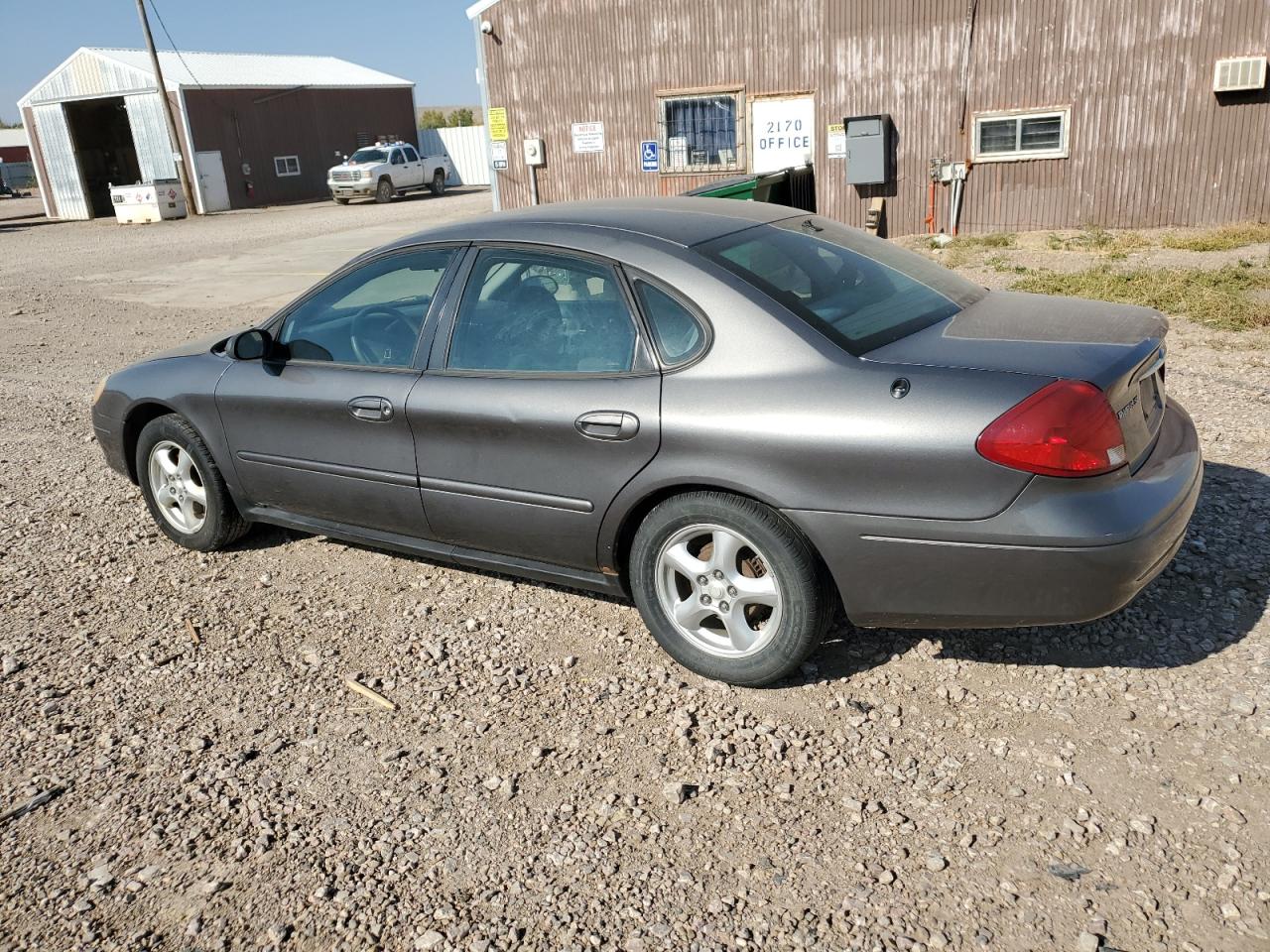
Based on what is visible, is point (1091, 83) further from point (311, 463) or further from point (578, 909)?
point (578, 909)

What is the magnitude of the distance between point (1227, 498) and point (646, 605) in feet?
9.59

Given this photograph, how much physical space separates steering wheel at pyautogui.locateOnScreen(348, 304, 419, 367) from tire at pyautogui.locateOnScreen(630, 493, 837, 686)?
1350 mm

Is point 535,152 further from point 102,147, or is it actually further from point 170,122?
point 102,147

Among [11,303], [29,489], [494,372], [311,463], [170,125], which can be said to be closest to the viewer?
[494,372]

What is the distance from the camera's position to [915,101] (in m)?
15.4

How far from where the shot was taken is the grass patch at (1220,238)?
12.6 meters

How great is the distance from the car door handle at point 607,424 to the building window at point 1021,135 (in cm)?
1351

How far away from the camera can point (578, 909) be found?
8.73ft

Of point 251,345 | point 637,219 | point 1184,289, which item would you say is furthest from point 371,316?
point 1184,289

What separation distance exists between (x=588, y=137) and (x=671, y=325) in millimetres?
15509

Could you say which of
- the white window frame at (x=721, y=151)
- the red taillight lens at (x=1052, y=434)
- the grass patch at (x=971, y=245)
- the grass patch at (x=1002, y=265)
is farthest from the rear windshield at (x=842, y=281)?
the white window frame at (x=721, y=151)

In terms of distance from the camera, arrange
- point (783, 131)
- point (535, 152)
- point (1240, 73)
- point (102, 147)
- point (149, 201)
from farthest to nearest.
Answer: point (102, 147), point (149, 201), point (535, 152), point (783, 131), point (1240, 73)

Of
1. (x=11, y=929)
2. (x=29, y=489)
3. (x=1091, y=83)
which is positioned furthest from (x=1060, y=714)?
(x=1091, y=83)

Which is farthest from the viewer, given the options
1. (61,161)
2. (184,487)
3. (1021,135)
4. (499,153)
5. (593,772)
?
(61,161)
